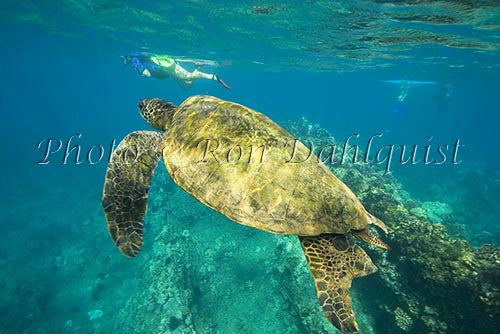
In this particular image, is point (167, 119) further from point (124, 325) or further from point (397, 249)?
point (124, 325)

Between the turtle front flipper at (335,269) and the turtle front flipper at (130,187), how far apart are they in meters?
2.73

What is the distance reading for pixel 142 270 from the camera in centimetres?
1123

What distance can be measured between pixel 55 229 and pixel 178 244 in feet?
33.8

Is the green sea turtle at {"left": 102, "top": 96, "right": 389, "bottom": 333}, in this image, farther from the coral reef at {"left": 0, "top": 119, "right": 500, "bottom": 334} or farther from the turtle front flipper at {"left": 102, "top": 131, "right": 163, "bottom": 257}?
the coral reef at {"left": 0, "top": 119, "right": 500, "bottom": 334}

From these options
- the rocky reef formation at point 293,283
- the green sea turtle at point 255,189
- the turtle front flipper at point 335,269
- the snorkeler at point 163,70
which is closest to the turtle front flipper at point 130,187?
the green sea turtle at point 255,189

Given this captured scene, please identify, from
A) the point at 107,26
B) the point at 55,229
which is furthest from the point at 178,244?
the point at 107,26

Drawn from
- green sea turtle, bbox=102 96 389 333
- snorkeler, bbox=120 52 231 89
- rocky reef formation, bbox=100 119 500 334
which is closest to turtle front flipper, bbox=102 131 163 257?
green sea turtle, bbox=102 96 389 333

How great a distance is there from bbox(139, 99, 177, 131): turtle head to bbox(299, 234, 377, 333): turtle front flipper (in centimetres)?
366

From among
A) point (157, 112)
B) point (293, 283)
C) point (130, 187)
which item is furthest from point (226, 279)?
point (157, 112)

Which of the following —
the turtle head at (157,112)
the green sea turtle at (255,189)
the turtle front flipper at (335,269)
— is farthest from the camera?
the turtle head at (157,112)

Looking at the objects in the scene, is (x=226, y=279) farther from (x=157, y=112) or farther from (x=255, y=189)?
(x=255, y=189)

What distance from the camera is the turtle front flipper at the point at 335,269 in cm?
350

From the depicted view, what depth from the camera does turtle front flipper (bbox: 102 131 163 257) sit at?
15.0 feet

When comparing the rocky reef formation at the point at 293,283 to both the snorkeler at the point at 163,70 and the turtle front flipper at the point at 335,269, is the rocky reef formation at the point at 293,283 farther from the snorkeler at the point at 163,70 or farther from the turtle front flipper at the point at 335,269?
the snorkeler at the point at 163,70
